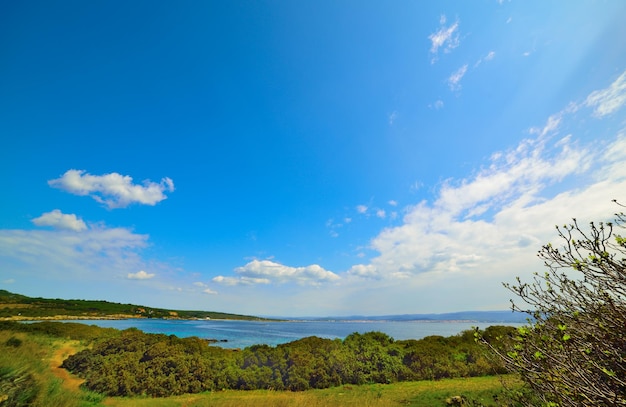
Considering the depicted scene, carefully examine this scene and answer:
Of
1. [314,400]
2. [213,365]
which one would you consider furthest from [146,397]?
[314,400]

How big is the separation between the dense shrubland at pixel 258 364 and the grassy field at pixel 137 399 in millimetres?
866

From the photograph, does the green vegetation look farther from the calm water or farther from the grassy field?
the calm water

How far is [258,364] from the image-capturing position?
16.3m

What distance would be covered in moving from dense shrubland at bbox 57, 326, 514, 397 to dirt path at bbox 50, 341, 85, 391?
38cm

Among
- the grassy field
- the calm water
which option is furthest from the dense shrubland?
the calm water

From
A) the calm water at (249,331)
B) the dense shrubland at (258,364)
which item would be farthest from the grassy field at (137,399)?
the calm water at (249,331)

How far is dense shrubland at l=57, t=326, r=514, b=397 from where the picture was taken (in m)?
13.6

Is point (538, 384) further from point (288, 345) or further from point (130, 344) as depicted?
point (130, 344)

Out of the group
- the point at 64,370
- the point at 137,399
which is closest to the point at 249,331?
the point at 64,370

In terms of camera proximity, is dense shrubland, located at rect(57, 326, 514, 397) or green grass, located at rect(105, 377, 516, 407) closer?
green grass, located at rect(105, 377, 516, 407)

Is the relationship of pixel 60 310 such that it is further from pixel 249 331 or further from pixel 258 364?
pixel 258 364

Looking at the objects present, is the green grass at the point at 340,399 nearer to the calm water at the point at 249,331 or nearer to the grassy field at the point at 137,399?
the grassy field at the point at 137,399

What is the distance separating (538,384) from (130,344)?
63.6 ft

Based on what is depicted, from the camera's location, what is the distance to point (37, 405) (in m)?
5.73
